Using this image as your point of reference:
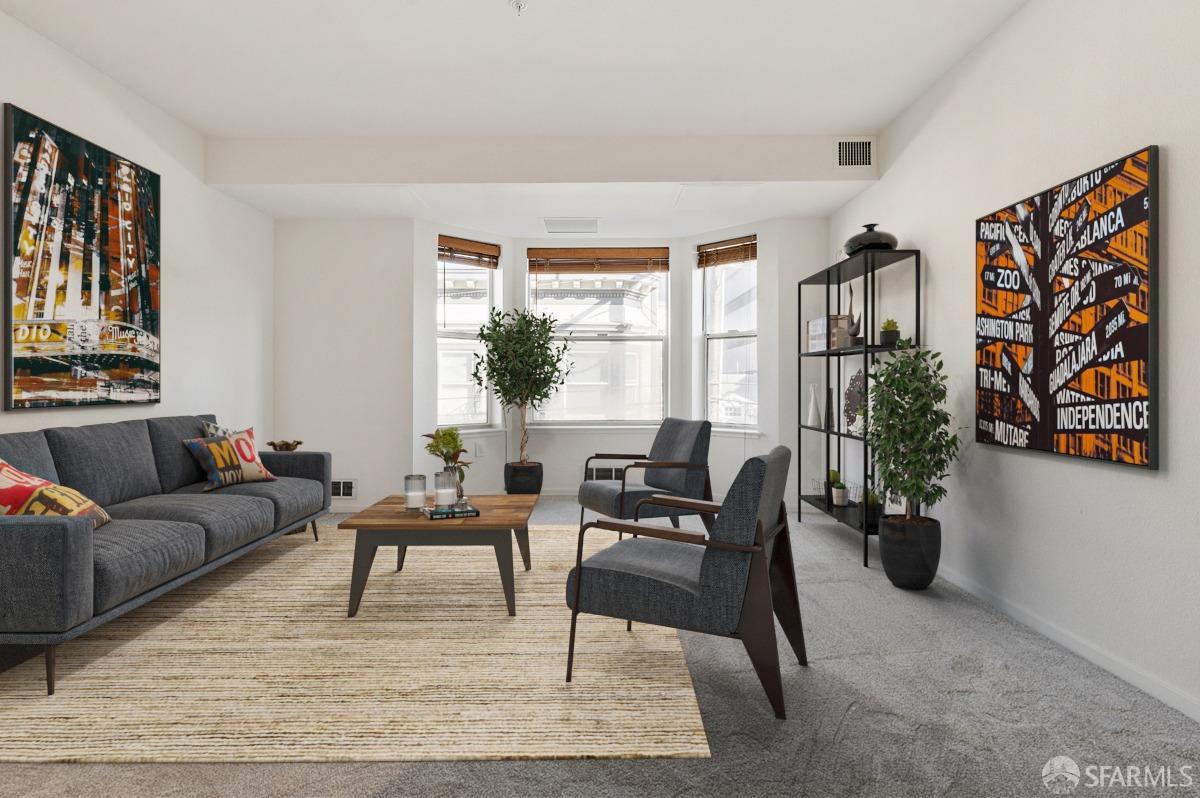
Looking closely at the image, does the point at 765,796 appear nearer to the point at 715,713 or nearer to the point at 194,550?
the point at 715,713

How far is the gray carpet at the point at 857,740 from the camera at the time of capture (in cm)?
184

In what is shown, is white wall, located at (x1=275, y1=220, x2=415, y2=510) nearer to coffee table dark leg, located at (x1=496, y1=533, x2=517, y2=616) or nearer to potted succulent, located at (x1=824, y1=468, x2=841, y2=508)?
coffee table dark leg, located at (x1=496, y1=533, x2=517, y2=616)

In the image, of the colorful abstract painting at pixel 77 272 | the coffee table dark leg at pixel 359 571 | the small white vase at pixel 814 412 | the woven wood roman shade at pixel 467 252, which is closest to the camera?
the coffee table dark leg at pixel 359 571

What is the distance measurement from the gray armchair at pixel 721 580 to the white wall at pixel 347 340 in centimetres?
388

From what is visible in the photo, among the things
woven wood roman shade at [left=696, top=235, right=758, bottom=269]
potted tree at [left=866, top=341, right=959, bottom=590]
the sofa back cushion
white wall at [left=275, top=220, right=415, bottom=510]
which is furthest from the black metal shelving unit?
the sofa back cushion

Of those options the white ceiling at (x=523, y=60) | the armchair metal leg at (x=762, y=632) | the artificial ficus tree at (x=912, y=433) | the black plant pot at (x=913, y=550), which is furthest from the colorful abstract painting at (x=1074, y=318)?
the armchair metal leg at (x=762, y=632)

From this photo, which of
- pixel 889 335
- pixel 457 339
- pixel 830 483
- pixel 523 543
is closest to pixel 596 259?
pixel 457 339

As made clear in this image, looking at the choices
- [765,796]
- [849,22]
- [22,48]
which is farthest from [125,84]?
[765,796]

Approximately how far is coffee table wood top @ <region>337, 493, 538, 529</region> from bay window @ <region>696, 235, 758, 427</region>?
311 centimetres

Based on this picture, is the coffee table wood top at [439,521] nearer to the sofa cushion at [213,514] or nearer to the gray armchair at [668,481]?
the sofa cushion at [213,514]

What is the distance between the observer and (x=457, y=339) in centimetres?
647

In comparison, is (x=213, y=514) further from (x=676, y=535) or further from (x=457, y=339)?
(x=457, y=339)

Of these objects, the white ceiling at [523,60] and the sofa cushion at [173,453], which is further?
the sofa cushion at [173,453]

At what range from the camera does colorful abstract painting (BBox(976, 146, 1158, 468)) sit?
7.98 ft
